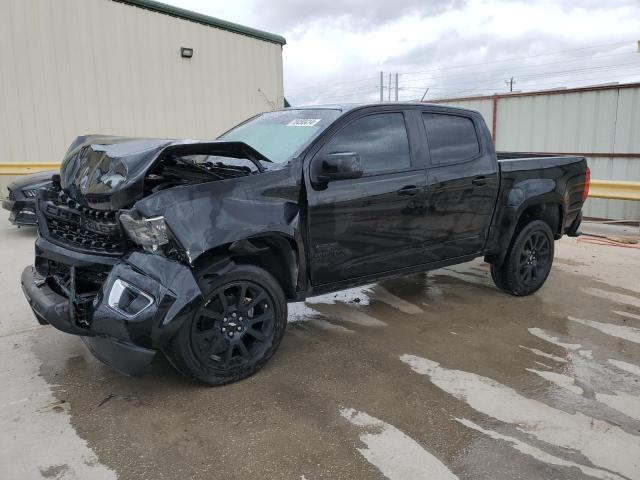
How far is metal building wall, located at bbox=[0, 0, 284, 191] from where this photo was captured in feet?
36.3

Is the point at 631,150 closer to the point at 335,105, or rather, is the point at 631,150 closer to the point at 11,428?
the point at 335,105

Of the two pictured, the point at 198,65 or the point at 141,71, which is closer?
the point at 141,71

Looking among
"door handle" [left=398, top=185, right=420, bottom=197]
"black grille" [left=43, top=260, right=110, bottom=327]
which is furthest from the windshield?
"black grille" [left=43, top=260, right=110, bottom=327]

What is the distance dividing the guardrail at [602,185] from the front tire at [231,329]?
8209mm

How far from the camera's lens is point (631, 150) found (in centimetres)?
1167

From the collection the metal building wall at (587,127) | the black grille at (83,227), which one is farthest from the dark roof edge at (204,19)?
the black grille at (83,227)

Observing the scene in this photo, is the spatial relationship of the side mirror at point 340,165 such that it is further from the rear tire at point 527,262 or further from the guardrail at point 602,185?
the guardrail at point 602,185

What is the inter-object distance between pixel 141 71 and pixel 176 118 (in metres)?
1.44

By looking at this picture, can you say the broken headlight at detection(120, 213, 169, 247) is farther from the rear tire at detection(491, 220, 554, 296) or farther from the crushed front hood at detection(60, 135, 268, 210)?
the rear tire at detection(491, 220, 554, 296)

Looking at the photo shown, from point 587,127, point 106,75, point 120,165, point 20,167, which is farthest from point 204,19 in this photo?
point 120,165

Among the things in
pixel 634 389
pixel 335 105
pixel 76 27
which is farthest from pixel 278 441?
pixel 76 27

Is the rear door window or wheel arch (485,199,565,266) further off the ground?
the rear door window

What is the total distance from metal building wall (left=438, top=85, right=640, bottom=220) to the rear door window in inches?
282

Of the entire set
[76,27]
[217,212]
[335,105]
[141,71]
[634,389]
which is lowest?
[634,389]
